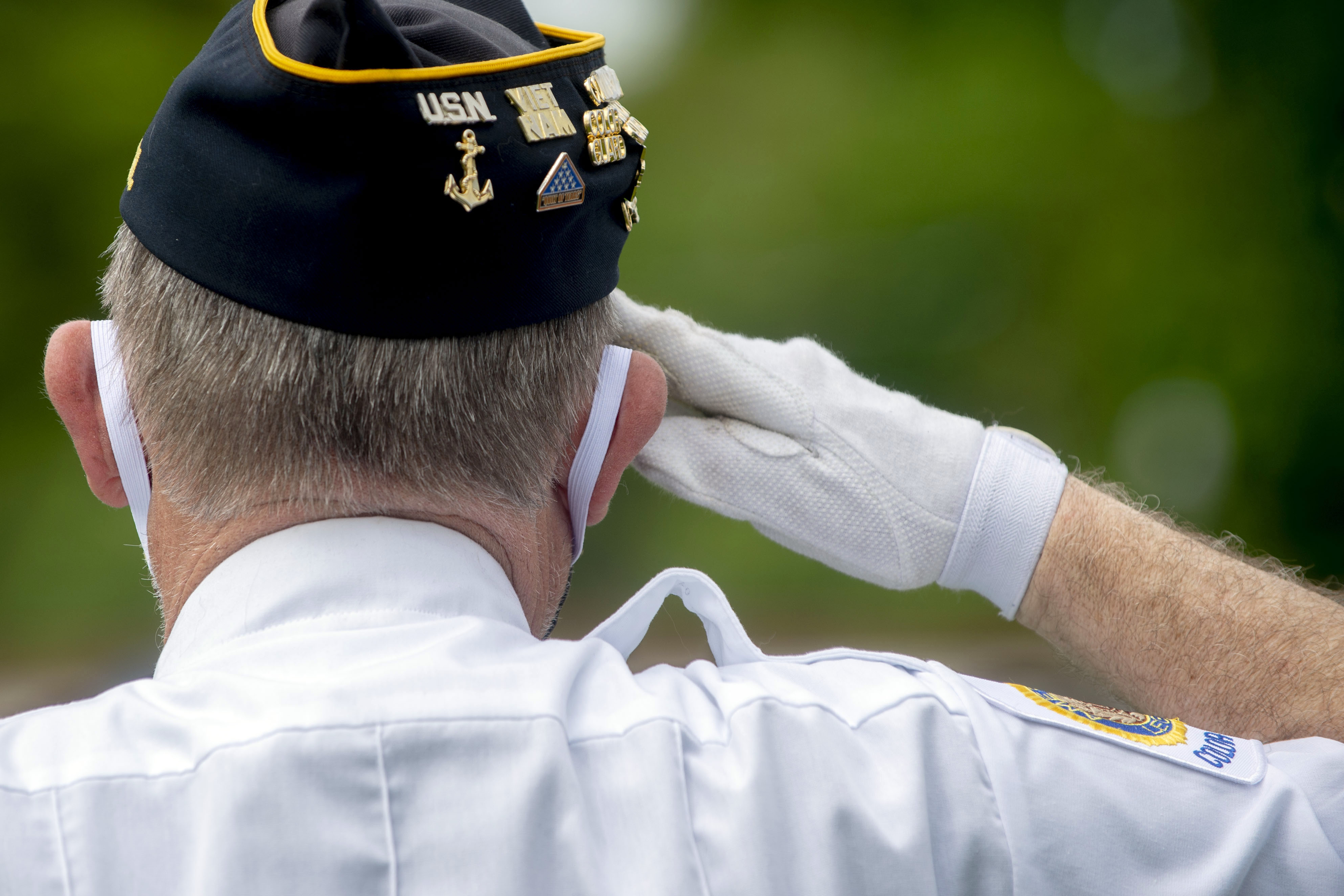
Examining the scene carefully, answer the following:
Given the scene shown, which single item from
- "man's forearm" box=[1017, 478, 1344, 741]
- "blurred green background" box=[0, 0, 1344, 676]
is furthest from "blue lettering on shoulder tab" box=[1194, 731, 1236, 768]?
"blurred green background" box=[0, 0, 1344, 676]

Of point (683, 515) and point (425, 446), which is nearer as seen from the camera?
point (425, 446)

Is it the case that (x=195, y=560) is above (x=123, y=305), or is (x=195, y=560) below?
below

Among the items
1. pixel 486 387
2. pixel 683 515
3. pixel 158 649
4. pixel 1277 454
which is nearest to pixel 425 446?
pixel 486 387

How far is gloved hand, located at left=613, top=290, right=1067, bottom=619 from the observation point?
89 centimetres

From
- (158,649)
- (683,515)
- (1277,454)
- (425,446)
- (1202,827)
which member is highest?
(425,446)

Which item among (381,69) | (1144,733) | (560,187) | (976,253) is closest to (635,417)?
(560,187)

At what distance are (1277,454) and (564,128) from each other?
10.4 ft

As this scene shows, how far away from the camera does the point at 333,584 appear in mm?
584

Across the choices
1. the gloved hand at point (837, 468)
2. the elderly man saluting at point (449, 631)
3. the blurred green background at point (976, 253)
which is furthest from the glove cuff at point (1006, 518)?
the blurred green background at point (976, 253)

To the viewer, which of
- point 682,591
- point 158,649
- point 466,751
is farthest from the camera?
point 158,649

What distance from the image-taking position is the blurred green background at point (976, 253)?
285cm

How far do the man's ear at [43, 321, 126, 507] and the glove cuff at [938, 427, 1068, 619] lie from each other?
2.36ft

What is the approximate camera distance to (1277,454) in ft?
10.1

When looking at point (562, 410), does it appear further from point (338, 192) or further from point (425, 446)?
point (338, 192)
